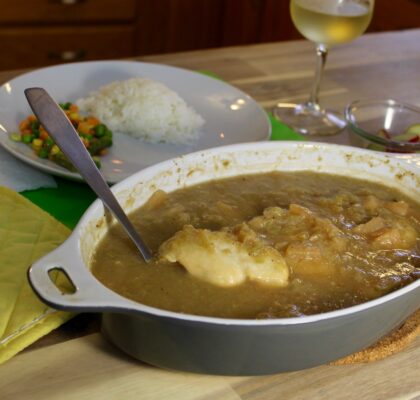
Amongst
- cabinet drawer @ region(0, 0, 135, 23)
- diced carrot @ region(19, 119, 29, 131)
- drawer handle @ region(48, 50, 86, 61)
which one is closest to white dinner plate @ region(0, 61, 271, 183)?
diced carrot @ region(19, 119, 29, 131)

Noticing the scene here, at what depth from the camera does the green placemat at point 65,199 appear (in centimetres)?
126

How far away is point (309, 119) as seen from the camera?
178 cm

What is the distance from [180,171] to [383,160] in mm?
399

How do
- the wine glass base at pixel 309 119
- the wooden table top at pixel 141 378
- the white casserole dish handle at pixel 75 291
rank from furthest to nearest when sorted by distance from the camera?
the wine glass base at pixel 309 119 → the wooden table top at pixel 141 378 → the white casserole dish handle at pixel 75 291

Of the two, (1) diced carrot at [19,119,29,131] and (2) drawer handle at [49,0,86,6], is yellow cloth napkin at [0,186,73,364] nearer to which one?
(1) diced carrot at [19,119,29,131]

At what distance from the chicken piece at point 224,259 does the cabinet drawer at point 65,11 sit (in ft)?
8.31

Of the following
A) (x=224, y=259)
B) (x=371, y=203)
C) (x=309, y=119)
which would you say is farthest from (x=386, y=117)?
(x=224, y=259)

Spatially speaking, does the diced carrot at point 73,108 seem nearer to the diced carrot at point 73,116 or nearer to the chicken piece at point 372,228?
the diced carrot at point 73,116

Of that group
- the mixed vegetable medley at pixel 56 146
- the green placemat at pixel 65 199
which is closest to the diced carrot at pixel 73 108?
the mixed vegetable medley at pixel 56 146

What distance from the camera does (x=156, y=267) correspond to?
0.95 meters

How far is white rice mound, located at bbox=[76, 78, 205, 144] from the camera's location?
1.59 m

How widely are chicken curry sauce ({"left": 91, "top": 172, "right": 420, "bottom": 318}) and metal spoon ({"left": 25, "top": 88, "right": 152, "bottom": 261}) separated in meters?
0.04

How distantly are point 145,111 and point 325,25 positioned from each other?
500 millimetres

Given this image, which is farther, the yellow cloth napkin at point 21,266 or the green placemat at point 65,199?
the green placemat at point 65,199
